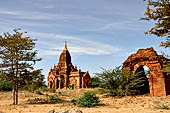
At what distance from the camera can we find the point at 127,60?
20.1 metres

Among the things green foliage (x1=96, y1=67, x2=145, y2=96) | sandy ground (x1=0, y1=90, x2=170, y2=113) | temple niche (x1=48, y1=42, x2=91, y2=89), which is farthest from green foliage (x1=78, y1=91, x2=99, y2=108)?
temple niche (x1=48, y1=42, x2=91, y2=89)

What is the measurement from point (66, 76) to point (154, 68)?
2667cm

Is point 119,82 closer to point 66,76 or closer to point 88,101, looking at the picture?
point 88,101

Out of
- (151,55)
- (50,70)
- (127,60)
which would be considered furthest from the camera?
(50,70)

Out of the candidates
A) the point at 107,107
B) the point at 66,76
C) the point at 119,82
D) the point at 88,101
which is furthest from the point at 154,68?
the point at 66,76

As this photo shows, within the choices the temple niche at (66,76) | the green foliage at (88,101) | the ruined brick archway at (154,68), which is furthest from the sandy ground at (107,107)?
the temple niche at (66,76)

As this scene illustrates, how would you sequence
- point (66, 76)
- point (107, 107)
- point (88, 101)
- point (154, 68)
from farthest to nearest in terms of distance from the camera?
1. point (66, 76)
2. point (154, 68)
3. point (88, 101)
4. point (107, 107)

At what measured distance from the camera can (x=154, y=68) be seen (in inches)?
715

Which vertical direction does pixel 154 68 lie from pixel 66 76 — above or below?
above

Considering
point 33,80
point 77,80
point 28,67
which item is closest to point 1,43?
point 28,67

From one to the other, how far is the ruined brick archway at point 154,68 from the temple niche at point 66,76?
71.8ft

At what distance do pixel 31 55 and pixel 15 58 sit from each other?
127cm

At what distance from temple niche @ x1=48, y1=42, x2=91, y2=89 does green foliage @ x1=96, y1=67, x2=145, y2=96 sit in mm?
21095

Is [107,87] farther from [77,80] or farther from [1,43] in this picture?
[77,80]
